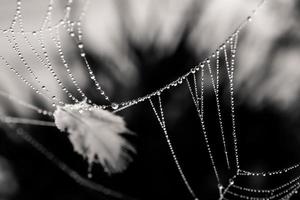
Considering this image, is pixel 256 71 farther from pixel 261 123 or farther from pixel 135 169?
pixel 135 169

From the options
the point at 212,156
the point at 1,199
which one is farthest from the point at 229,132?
the point at 1,199

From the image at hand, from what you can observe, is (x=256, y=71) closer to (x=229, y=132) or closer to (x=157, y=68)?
(x=229, y=132)

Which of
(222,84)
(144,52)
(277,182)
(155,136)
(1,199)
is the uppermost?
(144,52)

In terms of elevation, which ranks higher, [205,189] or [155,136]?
[155,136]

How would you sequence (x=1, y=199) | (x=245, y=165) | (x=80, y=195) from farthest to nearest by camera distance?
(x=245, y=165)
(x=80, y=195)
(x=1, y=199)

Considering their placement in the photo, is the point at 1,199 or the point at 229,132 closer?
the point at 1,199

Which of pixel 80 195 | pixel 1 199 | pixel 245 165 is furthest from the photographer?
pixel 245 165
